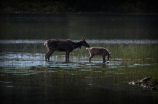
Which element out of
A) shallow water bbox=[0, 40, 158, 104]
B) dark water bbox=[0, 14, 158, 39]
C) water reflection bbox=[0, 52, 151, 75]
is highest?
dark water bbox=[0, 14, 158, 39]

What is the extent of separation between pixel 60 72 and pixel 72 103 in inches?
217

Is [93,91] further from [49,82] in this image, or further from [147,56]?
[147,56]

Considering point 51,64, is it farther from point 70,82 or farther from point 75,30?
point 75,30

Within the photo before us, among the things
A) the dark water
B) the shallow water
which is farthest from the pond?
the dark water

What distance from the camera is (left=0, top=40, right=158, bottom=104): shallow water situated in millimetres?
14258

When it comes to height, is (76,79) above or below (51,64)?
below

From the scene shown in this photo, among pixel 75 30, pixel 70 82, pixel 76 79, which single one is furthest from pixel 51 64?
pixel 75 30

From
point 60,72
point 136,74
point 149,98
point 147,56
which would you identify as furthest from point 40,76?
point 147,56

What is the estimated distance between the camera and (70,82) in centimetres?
1686

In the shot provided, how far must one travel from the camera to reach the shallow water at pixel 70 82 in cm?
1426

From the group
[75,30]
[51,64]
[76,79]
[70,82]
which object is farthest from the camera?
[75,30]

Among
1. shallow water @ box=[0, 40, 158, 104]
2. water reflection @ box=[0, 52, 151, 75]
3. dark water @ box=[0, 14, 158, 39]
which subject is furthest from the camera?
dark water @ box=[0, 14, 158, 39]

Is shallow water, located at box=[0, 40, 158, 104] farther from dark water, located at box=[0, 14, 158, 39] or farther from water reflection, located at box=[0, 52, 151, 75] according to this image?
dark water, located at box=[0, 14, 158, 39]

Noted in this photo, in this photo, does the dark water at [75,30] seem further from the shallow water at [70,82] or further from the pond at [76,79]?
the shallow water at [70,82]
